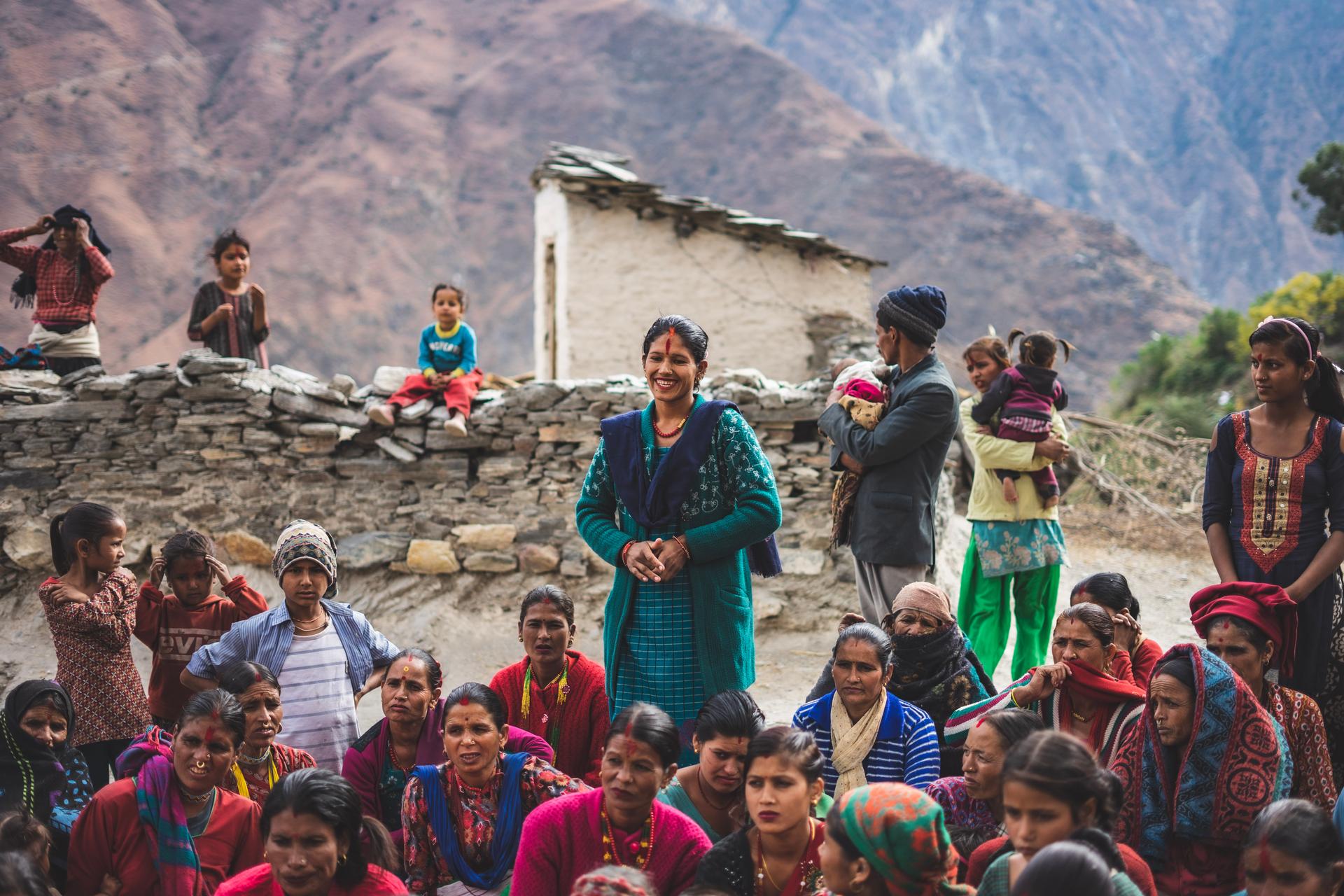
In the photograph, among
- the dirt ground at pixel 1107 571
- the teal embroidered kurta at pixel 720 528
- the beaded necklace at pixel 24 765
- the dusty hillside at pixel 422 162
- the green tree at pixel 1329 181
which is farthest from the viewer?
the dusty hillside at pixel 422 162

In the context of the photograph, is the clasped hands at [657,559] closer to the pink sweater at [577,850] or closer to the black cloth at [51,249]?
the pink sweater at [577,850]

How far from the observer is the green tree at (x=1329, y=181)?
18859 mm

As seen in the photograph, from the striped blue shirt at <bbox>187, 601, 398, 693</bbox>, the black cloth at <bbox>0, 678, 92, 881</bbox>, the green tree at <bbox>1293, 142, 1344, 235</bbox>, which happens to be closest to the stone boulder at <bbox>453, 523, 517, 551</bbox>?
the striped blue shirt at <bbox>187, 601, 398, 693</bbox>

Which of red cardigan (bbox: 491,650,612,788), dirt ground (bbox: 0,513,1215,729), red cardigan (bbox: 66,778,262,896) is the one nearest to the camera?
red cardigan (bbox: 66,778,262,896)

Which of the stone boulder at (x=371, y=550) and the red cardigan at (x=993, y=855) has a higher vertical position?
the stone boulder at (x=371, y=550)

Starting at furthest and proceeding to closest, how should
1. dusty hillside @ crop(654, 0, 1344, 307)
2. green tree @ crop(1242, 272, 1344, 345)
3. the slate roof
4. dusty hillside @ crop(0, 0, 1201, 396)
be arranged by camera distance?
dusty hillside @ crop(654, 0, 1344, 307)
dusty hillside @ crop(0, 0, 1201, 396)
green tree @ crop(1242, 272, 1344, 345)
the slate roof

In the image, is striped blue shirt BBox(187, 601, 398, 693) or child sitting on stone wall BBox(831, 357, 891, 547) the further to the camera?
child sitting on stone wall BBox(831, 357, 891, 547)

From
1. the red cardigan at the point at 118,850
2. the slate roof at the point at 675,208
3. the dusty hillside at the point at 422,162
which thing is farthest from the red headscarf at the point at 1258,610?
the dusty hillside at the point at 422,162

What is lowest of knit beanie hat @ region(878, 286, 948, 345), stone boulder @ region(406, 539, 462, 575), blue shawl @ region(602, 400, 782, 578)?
stone boulder @ region(406, 539, 462, 575)

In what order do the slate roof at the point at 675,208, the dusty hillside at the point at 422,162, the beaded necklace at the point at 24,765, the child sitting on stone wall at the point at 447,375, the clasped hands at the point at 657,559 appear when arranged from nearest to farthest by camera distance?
the clasped hands at the point at 657,559, the beaded necklace at the point at 24,765, the child sitting on stone wall at the point at 447,375, the slate roof at the point at 675,208, the dusty hillside at the point at 422,162

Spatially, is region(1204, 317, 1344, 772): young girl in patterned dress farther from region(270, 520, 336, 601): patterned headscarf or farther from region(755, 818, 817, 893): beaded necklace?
region(270, 520, 336, 601): patterned headscarf

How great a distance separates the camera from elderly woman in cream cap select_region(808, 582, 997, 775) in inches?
144

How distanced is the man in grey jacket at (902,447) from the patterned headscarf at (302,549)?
188 centimetres

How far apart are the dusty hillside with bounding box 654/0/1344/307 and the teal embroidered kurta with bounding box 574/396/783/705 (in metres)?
49.4
